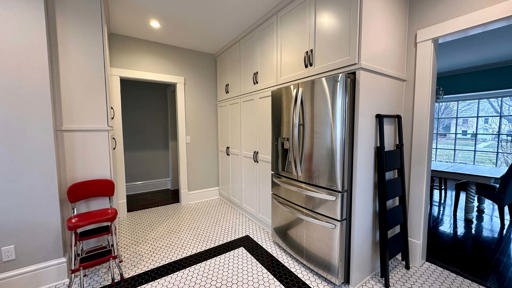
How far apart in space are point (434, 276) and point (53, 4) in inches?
159

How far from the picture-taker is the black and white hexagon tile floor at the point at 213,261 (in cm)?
184

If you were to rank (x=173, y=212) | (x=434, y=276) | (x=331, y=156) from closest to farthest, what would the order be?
(x=331, y=156)
(x=434, y=276)
(x=173, y=212)

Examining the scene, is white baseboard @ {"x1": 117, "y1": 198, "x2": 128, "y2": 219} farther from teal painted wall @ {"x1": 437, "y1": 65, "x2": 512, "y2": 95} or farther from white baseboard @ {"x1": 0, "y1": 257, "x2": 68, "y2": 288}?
teal painted wall @ {"x1": 437, "y1": 65, "x2": 512, "y2": 95}

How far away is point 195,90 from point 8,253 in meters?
2.85

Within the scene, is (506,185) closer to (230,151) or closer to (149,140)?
(230,151)

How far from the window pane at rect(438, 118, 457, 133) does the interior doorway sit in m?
6.50

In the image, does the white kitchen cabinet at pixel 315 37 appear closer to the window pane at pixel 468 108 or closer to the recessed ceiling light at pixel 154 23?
the recessed ceiling light at pixel 154 23

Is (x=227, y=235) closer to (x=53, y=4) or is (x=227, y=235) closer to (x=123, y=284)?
(x=123, y=284)

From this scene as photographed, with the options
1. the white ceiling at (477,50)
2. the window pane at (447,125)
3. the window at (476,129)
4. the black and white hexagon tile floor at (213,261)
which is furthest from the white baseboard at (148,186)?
the window pane at (447,125)

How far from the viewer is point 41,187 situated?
174 centimetres

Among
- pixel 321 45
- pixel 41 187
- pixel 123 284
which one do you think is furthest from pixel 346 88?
pixel 41 187

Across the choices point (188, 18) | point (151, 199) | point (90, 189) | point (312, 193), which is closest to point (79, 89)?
point (90, 189)

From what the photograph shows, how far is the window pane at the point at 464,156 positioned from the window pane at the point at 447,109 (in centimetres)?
93

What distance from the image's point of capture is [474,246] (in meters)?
2.35
